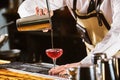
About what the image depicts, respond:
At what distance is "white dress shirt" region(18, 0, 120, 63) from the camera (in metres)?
2.46

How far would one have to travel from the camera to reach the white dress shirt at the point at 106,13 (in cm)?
246

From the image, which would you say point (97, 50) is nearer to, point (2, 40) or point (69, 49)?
point (2, 40)

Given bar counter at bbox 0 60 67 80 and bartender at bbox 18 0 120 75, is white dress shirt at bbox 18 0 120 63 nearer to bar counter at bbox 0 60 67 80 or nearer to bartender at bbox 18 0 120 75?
bartender at bbox 18 0 120 75

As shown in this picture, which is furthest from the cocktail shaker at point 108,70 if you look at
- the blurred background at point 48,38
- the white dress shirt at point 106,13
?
the blurred background at point 48,38

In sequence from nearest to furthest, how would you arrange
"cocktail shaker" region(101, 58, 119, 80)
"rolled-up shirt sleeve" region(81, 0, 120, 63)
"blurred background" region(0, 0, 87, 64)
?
1. "cocktail shaker" region(101, 58, 119, 80)
2. "rolled-up shirt sleeve" region(81, 0, 120, 63)
3. "blurred background" region(0, 0, 87, 64)

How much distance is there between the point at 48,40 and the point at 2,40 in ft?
12.2

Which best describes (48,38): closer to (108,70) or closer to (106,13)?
(106,13)

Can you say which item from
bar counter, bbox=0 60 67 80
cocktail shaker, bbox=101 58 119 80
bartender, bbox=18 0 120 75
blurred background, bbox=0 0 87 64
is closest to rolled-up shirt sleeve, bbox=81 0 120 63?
bartender, bbox=18 0 120 75

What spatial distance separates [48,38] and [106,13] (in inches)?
160

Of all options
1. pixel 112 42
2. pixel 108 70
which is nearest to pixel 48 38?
pixel 112 42

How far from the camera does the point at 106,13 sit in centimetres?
300

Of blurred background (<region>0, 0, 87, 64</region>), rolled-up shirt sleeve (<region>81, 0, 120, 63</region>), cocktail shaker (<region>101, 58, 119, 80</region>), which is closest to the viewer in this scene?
cocktail shaker (<region>101, 58, 119, 80</region>)

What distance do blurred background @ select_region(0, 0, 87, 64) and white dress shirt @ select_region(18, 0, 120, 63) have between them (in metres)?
2.24

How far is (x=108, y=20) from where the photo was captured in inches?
121
